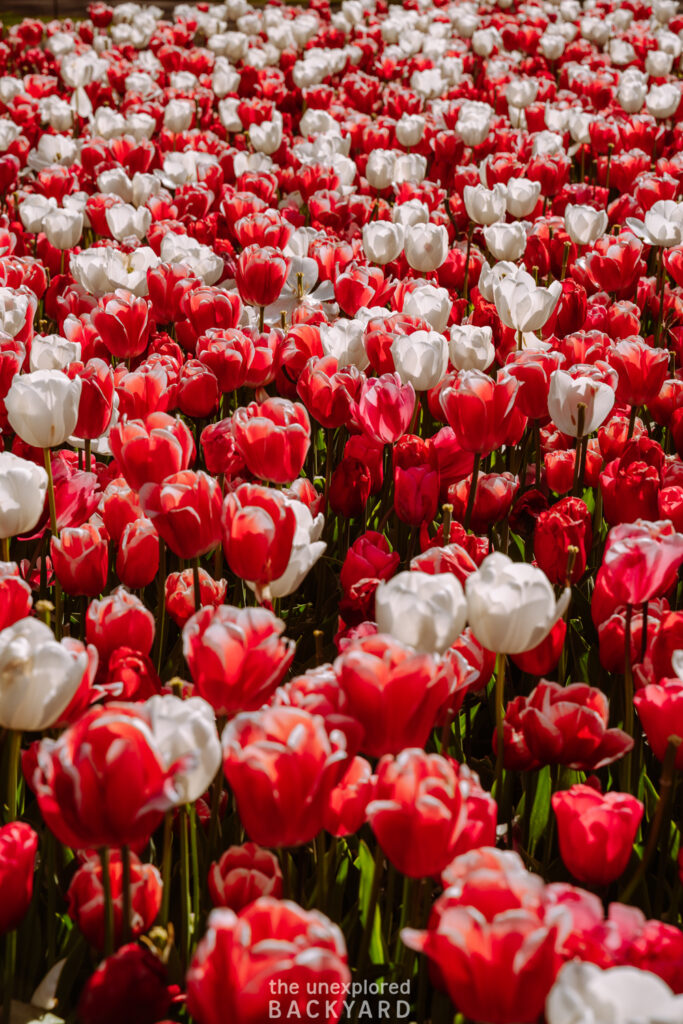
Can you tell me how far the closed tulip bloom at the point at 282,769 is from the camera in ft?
4.07

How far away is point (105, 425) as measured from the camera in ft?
8.34

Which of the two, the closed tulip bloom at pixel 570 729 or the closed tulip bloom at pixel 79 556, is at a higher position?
the closed tulip bloom at pixel 570 729

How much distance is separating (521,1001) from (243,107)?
248 inches

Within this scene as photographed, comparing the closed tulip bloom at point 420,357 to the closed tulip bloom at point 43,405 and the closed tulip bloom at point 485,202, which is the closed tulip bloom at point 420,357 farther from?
the closed tulip bloom at point 485,202

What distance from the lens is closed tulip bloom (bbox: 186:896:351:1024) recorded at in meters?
1.05

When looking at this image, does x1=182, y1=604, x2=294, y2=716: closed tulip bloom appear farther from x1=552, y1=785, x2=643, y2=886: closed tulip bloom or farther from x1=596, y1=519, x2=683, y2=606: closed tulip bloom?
x1=596, y1=519, x2=683, y2=606: closed tulip bloom

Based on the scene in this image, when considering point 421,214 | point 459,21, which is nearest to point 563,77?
point 459,21

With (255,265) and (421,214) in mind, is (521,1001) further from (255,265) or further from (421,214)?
(421,214)

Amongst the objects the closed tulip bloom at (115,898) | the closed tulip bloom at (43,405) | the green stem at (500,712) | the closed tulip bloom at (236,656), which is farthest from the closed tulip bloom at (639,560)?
the closed tulip bloom at (43,405)

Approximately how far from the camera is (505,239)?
12.8 ft

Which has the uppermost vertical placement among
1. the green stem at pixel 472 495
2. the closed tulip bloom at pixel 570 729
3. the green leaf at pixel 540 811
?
the closed tulip bloom at pixel 570 729

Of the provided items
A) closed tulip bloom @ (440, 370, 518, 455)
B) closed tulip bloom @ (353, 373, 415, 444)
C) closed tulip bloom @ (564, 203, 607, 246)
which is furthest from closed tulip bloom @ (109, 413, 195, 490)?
closed tulip bloom @ (564, 203, 607, 246)

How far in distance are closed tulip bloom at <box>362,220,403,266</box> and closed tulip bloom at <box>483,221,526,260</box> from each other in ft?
1.04

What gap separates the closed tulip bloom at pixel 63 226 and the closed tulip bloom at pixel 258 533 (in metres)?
2.75
